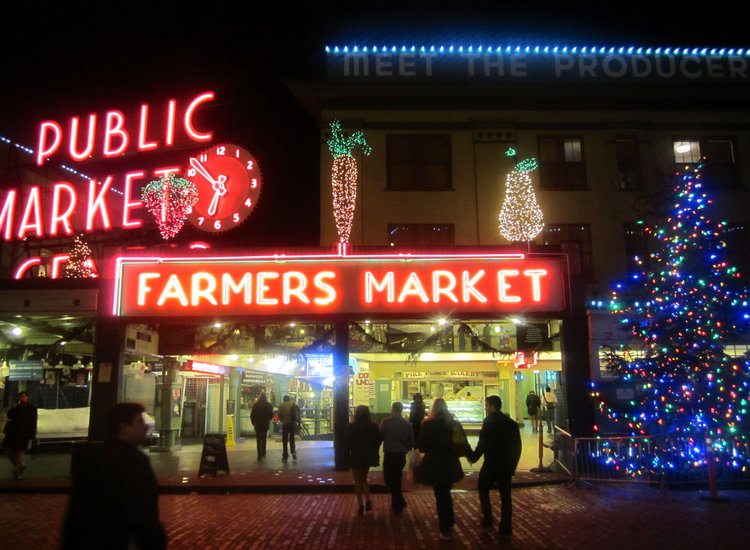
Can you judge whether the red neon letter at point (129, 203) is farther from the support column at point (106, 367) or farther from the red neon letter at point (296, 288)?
the red neon letter at point (296, 288)

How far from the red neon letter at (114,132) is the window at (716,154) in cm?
1818

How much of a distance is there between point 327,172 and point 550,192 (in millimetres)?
7366

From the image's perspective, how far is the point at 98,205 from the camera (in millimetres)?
20422

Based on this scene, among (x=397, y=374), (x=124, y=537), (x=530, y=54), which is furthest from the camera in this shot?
(x=397, y=374)

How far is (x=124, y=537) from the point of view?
391cm

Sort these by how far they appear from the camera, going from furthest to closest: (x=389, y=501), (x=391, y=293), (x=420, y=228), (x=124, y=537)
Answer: (x=420, y=228)
(x=391, y=293)
(x=389, y=501)
(x=124, y=537)

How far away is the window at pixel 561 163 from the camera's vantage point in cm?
2195

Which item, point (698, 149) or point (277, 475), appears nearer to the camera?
point (277, 475)

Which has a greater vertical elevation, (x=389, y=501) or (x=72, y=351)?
(x=72, y=351)

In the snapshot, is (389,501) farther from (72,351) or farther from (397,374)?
(72,351)

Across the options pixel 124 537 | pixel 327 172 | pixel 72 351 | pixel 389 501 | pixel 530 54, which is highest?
pixel 530 54

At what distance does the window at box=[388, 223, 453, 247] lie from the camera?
21453 millimetres

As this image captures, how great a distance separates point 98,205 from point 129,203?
3.40 feet

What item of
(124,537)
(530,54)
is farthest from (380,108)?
(124,537)
